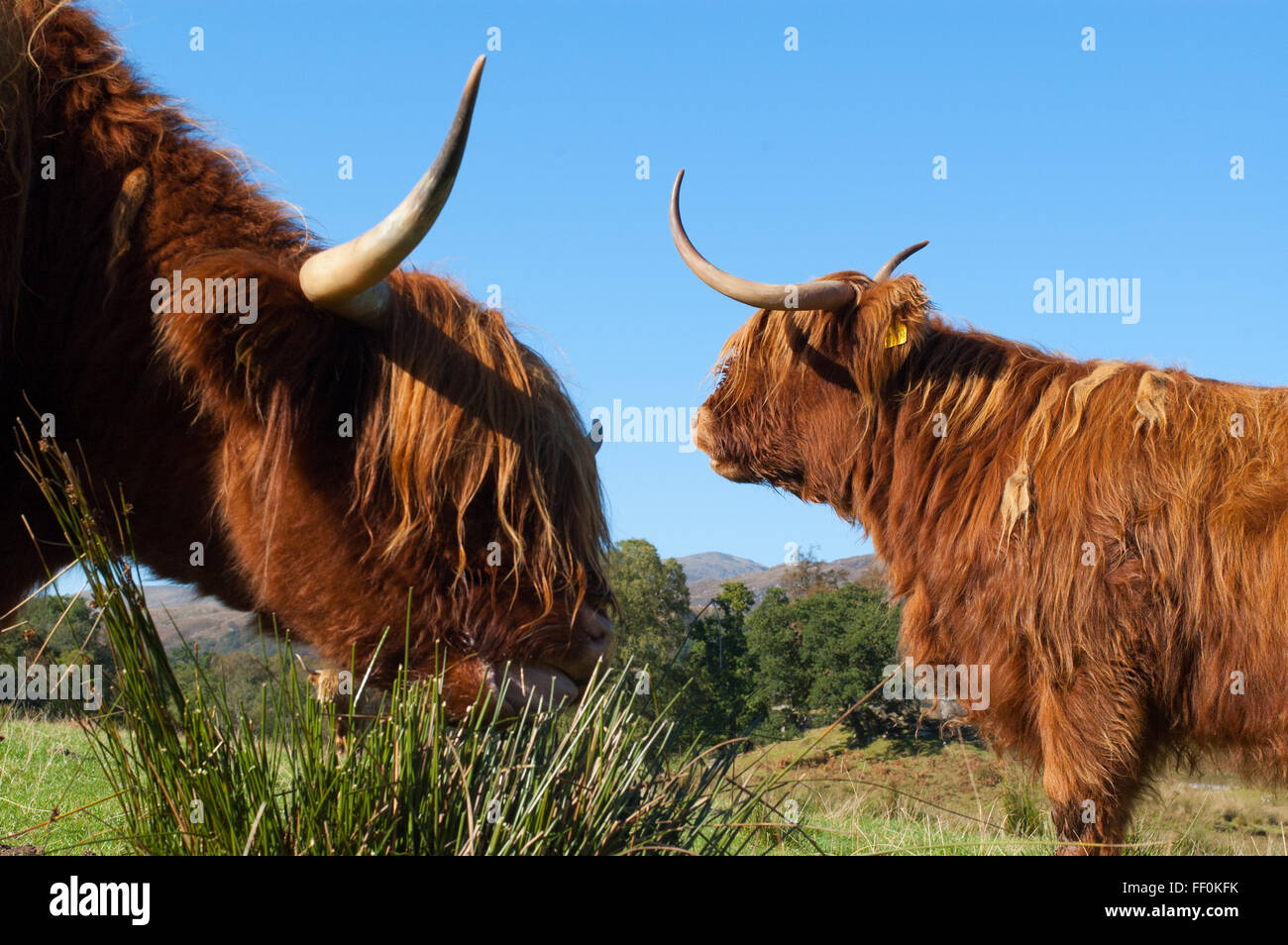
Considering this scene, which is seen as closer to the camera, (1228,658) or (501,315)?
(501,315)

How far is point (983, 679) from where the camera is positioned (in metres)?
3.86

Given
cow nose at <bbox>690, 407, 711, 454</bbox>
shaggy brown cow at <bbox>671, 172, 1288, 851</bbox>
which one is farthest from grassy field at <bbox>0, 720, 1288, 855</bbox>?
cow nose at <bbox>690, 407, 711, 454</bbox>

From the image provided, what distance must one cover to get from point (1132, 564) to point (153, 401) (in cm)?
334

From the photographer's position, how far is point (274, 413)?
2.27 m

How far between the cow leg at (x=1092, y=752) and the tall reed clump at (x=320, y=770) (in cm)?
196

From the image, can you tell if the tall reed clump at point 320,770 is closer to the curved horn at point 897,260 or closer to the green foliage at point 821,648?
the curved horn at point 897,260

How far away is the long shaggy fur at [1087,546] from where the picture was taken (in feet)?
11.6

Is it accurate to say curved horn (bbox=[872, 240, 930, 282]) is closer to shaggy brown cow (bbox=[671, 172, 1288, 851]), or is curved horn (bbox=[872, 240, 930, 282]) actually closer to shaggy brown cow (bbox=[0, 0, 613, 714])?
shaggy brown cow (bbox=[671, 172, 1288, 851])

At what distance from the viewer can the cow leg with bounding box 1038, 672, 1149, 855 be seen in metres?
3.59

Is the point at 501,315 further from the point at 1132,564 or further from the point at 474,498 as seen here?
the point at 1132,564

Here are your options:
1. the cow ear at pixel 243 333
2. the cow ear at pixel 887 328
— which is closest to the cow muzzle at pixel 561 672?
the cow ear at pixel 243 333

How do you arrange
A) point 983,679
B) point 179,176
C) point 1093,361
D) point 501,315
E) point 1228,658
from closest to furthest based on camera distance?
point 179,176 < point 501,315 < point 1228,658 < point 983,679 < point 1093,361

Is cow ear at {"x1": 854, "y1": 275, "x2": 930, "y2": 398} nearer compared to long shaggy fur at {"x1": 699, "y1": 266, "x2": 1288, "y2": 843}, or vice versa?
long shaggy fur at {"x1": 699, "y1": 266, "x2": 1288, "y2": 843}

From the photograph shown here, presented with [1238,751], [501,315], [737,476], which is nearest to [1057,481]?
[1238,751]
